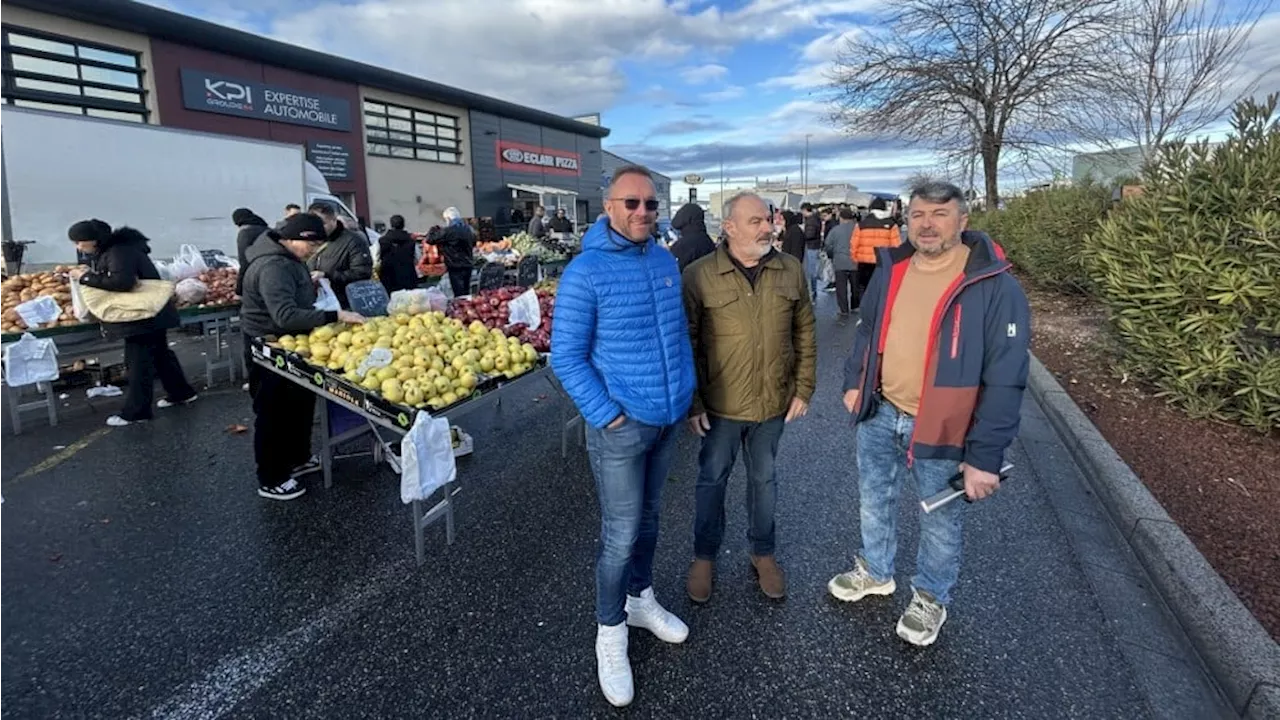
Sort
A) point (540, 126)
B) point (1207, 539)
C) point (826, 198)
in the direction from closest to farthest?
point (1207, 539) < point (540, 126) < point (826, 198)

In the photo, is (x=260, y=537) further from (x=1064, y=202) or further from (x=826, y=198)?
(x=826, y=198)

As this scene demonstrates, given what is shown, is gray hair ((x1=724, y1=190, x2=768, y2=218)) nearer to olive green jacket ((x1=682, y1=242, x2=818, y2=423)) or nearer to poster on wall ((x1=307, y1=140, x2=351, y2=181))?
olive green jacket ((x1=682, y1=242, x2=818, y2=423))

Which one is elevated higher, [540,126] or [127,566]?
[540,126]

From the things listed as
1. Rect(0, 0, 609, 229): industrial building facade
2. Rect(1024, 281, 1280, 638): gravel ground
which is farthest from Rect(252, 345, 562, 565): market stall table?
Rect(0, 0, 609, 229): industrial building facade

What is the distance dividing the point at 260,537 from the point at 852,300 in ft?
35.1

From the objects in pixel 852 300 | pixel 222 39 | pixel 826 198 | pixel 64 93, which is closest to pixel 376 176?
pixel 222 39

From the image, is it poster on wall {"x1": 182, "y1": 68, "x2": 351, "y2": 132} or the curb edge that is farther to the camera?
poster on wall {"x1": 182, "y1": 68, "x2": 351, "y2": 132}

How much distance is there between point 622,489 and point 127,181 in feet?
38.0

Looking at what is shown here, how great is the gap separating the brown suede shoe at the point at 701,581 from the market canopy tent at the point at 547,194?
104ft

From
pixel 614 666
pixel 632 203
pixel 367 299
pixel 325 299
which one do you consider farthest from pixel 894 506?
pixel 325 299

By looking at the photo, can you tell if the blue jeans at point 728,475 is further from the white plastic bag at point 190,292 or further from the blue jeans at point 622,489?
the white plastic bag at point 190,292

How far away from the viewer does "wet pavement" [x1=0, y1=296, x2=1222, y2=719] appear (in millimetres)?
2521

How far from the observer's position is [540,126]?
121 ft

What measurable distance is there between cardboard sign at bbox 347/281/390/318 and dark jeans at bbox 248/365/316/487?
3.73 ft
